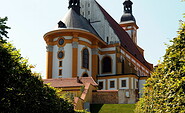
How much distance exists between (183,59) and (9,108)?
591cm

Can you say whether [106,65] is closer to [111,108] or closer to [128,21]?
[111,108]

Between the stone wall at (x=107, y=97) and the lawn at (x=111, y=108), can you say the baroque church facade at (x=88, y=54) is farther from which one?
the lawn at (x=111, y=108)

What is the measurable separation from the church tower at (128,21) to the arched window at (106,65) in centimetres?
2651

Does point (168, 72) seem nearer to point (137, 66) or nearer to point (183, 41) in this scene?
point (183, 41)

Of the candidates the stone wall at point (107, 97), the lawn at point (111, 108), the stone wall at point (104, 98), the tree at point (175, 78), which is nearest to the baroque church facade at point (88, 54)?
the stone wall at point (107, 97)

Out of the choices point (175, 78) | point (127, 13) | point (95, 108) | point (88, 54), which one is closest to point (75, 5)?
point (88, 54)

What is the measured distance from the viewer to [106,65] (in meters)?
53.8

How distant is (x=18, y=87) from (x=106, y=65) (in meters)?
42.7

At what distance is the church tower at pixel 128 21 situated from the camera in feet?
257

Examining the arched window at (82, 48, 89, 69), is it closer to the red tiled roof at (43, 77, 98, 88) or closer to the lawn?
the red tiled roof at (43, 77, 98, 88)

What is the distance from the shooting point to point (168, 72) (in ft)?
30.9

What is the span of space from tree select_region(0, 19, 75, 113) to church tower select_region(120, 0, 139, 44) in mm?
65745

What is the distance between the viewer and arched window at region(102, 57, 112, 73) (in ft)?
176

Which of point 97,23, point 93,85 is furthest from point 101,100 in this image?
point 97,23
